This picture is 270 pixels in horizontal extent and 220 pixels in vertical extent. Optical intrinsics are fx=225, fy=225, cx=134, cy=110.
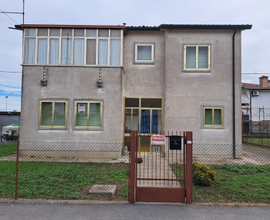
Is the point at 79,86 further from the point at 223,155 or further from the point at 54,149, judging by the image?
the point at 223,155

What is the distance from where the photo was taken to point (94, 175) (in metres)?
7.32

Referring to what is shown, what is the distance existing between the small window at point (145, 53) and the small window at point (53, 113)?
4.55 meters

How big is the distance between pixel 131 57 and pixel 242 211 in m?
9.12

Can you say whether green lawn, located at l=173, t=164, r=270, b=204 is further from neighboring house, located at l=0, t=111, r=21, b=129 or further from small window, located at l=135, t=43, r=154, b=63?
neighboring house, located at l=0, t=111, r=21, b=129

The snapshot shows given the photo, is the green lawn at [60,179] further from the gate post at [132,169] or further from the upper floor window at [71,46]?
the upper floor window at [71,46]

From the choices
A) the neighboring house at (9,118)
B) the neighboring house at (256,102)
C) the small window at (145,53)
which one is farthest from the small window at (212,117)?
the neighboring house at (9,118)

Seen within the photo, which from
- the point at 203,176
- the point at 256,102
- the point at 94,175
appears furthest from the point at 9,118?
the point at 256,102

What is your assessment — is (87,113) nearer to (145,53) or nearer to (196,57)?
(145,53)

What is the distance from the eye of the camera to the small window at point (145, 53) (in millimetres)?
12023

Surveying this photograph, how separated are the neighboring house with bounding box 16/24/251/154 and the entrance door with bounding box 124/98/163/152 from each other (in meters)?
0.05

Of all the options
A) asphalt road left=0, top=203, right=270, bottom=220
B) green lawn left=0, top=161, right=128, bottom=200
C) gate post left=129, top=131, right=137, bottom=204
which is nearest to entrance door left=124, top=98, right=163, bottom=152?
green lawn left=0, top=161, right=128, bottom=200

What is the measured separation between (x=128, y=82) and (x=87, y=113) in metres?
2.78

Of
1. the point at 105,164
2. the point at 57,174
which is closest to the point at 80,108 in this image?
the point at 105,164

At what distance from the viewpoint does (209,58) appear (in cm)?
1159
